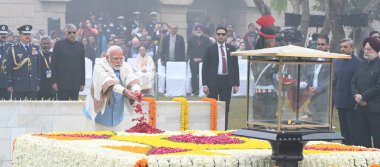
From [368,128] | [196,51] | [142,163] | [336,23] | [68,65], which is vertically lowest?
[368,128]

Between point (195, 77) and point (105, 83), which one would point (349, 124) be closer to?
point (105, 83)

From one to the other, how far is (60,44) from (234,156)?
10.9 meters

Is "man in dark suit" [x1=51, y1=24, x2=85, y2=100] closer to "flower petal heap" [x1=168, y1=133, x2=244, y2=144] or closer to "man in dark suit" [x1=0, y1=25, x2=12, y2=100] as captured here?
"man in dark suit" [x1=0, y1=25, x2=12, y2=100]

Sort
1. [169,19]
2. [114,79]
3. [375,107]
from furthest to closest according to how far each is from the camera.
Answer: [169,19], [375,107], [114,79]

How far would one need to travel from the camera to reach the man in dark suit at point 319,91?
10000mm

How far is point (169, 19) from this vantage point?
4975 centimetres

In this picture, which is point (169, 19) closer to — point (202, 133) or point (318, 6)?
point (318, 6)

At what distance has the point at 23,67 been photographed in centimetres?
2075

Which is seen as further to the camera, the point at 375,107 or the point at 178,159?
the point at 375,107

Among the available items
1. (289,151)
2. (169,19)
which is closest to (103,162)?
(289,151)

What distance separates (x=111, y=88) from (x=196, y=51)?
17.1 metres

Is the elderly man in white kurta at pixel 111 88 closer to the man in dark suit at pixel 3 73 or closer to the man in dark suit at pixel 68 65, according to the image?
the man in dark suit at pixel 68 65

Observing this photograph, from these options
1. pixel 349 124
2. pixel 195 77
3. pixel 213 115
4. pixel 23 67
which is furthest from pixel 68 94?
pixel 195 77

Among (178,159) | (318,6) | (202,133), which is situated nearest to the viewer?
(178,159)
